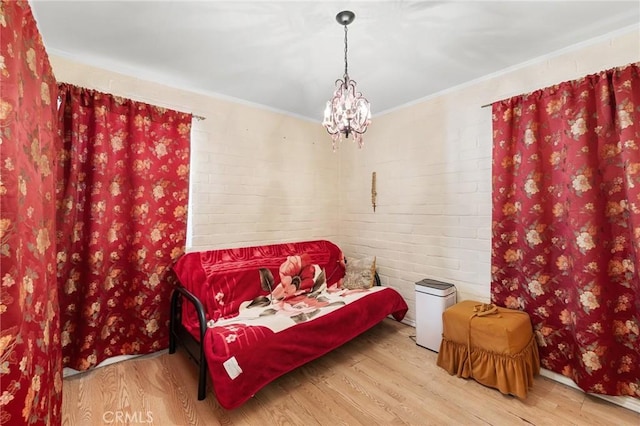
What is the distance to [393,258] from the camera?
3.08m

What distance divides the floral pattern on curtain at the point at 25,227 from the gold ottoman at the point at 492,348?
2352mm

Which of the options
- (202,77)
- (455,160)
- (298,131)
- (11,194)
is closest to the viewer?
(11,194)

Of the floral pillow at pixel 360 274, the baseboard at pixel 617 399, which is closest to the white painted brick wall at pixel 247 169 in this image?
the floral pillow at pixel 360 274

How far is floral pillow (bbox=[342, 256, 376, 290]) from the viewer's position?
Answer: 9.56ft

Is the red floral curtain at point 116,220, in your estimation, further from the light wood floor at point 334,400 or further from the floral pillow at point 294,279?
the floral pillow at point 294,279

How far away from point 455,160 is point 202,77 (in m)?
2.37

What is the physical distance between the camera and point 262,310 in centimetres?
231

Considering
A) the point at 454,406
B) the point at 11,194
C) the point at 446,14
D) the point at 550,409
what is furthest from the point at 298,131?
the point at 550,409

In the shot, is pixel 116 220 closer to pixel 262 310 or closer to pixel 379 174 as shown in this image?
pixel 262 310

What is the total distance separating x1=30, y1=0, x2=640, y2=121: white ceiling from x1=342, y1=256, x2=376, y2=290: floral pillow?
70.4 inches

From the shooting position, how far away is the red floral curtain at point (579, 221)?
170 centimetres

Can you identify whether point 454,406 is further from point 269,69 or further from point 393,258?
point 269,69

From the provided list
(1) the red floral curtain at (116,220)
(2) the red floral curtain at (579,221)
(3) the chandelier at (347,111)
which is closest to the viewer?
(3) the chandelier at (347,111)
